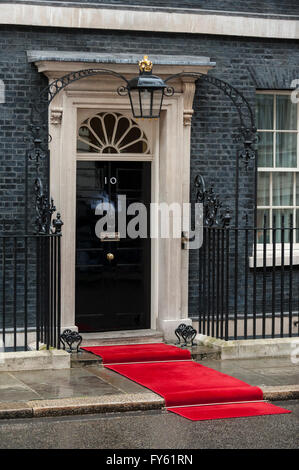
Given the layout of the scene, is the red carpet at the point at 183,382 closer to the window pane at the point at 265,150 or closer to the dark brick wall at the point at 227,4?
the window pane at the point at 265,150

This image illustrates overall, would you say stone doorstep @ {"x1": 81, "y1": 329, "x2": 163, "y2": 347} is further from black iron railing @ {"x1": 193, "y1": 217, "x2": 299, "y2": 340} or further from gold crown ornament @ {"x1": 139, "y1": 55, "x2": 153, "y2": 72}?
gold crown ornament @ {"x1": 139, "y1": 55, "x2": 153, "y2": 72}

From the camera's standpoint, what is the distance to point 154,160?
12.7m

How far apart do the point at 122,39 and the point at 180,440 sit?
231 inches

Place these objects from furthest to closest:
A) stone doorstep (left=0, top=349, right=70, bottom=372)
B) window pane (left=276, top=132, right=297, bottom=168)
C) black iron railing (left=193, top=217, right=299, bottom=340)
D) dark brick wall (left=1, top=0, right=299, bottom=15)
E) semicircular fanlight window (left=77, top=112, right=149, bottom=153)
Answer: window pane (left=276, top=132, right=297, bottom=168) < semicircular fanlight window (left=77, top=112, right=149, bottom=153) < dark brick wall (left=1, top=0, right=299, bottom=15) < black iron railing (left=193, top=217, right=299, bottom=340) < stone doorstep (left=0, top=349, right=70, bottom=372)

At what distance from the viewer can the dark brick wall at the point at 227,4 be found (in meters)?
12.2

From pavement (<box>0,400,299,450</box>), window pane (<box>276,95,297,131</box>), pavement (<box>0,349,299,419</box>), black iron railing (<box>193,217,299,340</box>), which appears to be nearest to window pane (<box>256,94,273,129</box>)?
window pane (<box>276,95,297,131</box>)

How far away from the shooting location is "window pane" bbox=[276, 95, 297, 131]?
1319 centimetres

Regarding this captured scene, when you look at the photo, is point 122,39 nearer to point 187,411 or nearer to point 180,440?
point 187,411

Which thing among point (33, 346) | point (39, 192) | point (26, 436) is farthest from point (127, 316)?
point (26, 436)

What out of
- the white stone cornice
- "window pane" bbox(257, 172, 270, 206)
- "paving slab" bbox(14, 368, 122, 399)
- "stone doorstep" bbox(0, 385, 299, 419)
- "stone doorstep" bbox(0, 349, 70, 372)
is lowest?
"stone doorstep" bbox(0, 385, 299, 419)

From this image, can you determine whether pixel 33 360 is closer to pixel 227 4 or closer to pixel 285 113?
pixel 285 113

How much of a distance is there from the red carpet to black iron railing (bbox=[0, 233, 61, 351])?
76cm

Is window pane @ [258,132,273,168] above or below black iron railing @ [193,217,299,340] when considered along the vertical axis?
above

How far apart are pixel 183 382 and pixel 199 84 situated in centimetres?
427
